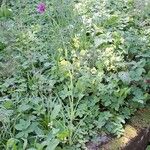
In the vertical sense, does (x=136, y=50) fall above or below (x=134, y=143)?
above

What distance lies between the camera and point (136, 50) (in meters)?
3.46

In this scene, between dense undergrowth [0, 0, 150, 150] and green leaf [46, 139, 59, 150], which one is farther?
dense undergrowth [0, 0, 150, 150]

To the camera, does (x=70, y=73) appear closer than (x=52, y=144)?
No

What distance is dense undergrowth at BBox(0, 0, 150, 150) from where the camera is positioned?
108 inches

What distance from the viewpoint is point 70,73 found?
9.97ft

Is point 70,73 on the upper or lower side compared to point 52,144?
upper

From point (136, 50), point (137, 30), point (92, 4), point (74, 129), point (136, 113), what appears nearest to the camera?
point (74, 129)

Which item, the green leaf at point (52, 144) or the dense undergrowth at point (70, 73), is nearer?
the green leaf at point (52, 144)

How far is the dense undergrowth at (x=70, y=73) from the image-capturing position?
2750 mm

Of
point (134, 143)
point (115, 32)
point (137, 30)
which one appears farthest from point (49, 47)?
point (134, 143)

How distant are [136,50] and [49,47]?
2.49ft

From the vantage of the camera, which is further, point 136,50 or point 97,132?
point 136,50

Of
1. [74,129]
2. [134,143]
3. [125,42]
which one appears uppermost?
[125,42]

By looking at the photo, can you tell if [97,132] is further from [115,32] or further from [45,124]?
[115,32]
